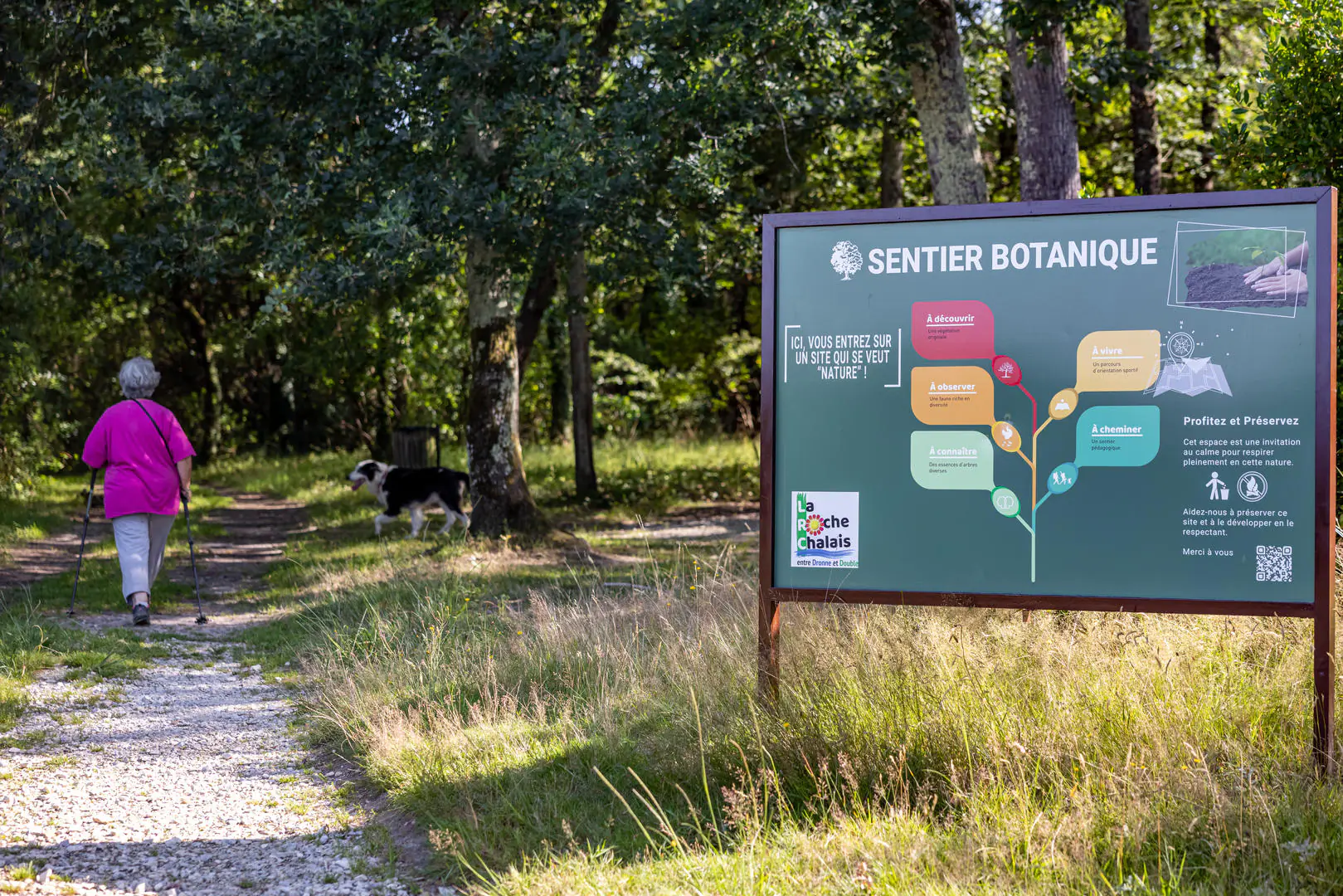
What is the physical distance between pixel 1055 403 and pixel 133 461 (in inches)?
278

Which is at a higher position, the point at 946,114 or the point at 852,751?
the point at 946,114

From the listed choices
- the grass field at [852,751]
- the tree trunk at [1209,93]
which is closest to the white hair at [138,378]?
the grass field at [852,751]

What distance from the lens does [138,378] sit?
9.23 metres

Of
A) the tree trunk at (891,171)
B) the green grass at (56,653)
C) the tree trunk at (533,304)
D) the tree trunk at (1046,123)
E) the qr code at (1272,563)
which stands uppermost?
the tree trunk at (891,171)

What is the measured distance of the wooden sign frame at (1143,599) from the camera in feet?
14.7

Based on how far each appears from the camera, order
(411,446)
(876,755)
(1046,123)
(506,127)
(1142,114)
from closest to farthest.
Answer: (876,755)
(1046,123)
(506,127)
(1142,114)
(411,446)

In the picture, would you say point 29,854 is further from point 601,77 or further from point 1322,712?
point 601,77

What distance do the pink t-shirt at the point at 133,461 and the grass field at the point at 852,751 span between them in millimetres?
2324

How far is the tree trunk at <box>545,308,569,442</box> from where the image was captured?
88.3 feet

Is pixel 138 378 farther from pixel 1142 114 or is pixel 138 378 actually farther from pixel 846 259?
pixel 1142 114

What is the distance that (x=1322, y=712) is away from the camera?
442 centimetres

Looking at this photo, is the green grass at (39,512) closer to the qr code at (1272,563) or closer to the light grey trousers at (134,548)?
the light grey trousers at (134,548)

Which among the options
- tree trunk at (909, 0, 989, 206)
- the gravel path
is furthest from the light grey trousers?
tree trunk at (909, 0, 989, 206)

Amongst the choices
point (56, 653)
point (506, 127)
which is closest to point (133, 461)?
point (56, 653)
